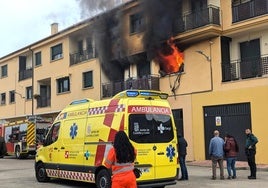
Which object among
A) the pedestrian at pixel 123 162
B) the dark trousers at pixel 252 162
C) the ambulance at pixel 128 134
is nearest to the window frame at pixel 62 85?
the ambulance at pixel 128 134

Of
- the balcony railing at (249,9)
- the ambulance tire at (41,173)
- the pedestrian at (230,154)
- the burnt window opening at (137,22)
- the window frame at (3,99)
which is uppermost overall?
the burnt window opening at (137,22)

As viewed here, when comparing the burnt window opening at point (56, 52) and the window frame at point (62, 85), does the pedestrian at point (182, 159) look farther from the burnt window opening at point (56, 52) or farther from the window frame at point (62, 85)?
the burnt window opening at point (56, 52)

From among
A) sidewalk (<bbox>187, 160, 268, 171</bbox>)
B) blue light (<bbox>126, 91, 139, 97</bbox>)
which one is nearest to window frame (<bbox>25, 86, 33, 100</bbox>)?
sidewalk (<bbox>187, 160, 268, 171</bbox>)

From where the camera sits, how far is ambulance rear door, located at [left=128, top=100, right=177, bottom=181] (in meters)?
11.0

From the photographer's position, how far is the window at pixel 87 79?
30891 millimetres

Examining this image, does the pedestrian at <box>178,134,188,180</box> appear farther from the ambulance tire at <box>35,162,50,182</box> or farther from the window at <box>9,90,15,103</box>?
the window at <box>9,90,15,103</box>

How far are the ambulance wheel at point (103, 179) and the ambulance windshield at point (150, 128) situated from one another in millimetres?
1201

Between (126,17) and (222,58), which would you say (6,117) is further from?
(222,58)

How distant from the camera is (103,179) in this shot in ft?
37.0

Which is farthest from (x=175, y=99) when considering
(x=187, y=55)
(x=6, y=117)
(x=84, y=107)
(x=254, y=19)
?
(x=6, y=117)

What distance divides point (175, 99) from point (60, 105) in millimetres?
13148

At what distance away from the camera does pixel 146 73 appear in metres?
26.2

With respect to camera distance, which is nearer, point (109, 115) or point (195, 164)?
point (109, 115)

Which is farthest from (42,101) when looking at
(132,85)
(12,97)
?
(132,85)
